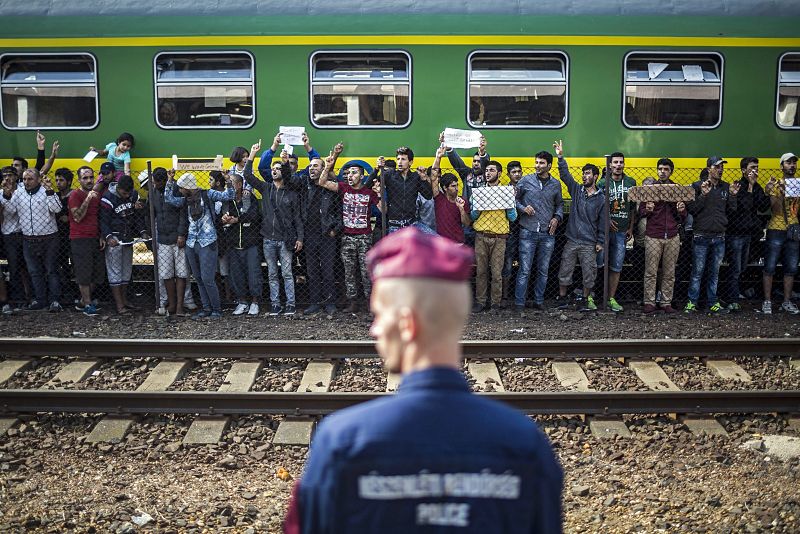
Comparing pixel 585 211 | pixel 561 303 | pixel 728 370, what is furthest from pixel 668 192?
pixel 728 370

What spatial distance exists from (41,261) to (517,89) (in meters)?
6.29

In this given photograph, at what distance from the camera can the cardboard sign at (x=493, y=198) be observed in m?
10.6

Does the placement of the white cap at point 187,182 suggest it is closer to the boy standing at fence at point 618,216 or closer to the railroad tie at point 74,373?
the railroad tie at point 74,373

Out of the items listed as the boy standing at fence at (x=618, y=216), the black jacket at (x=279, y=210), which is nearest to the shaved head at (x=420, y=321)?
the black jacket at (x=279, y=210)

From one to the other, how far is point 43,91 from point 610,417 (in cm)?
813

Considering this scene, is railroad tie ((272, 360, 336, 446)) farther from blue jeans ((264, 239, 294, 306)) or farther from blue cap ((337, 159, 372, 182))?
blue cap ((337, 159, 372, 182))

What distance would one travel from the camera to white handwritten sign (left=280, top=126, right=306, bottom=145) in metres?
10.8

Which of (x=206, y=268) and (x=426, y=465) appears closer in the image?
(x=426, y=465)

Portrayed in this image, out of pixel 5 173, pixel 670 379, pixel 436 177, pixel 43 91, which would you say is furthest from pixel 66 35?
pixel 670 379

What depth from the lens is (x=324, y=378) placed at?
8.14 m

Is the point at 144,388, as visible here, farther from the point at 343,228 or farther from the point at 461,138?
the point at 461,138

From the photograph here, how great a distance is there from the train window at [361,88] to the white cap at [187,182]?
5.48 feet

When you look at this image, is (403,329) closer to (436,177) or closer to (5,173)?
(436,177)

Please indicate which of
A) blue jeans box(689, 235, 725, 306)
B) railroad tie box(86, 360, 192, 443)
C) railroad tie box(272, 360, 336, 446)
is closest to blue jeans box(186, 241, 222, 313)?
railroad tie box(86, 360, 192, 443)
